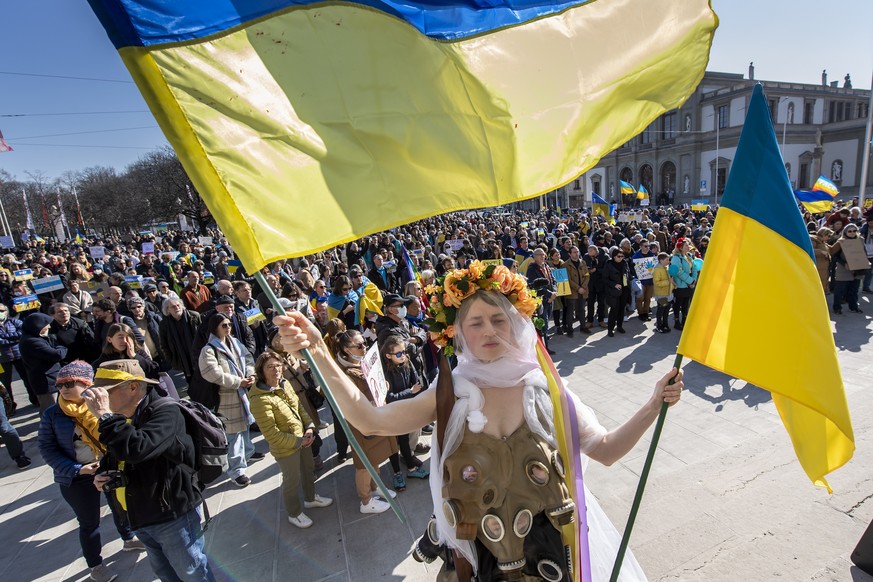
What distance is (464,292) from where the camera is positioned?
7.34ft

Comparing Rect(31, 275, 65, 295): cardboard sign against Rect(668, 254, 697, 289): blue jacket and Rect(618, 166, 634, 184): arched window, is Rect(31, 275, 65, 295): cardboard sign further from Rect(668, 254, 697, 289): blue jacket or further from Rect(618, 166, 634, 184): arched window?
Rect(618, 166, 634, 184): arched window

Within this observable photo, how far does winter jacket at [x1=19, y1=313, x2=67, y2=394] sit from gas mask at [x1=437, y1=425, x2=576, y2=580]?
21.0 feet

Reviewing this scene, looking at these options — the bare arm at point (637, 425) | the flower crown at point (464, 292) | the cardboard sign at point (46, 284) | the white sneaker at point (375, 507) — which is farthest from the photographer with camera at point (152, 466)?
the cardboard sign at point (46, 284)

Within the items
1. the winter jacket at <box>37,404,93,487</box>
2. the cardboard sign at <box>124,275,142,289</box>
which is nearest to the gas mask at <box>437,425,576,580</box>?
the winter jacket at <box>37,404,93,487</box>

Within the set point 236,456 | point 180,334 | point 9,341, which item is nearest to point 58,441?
point 236,456

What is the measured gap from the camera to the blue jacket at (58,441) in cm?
342

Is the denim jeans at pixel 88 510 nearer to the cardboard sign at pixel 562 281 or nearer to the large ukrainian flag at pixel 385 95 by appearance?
the large ukrainian flag at pixel 385 95

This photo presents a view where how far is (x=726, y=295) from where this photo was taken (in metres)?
1.97

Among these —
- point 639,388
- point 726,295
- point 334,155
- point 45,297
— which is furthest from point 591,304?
point 45,297

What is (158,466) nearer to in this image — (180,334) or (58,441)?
(58,441)

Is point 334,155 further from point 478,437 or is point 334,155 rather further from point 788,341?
point 788,341

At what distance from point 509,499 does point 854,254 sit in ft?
33.7

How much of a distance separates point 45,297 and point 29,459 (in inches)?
274

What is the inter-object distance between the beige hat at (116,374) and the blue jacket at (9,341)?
6164 mm
